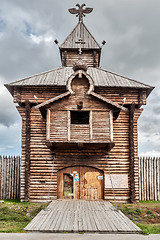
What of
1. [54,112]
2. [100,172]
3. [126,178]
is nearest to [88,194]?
[100,172]

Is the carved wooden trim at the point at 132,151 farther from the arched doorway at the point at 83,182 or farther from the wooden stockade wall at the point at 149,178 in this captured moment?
the wooden stockade wall at the point at 149,178

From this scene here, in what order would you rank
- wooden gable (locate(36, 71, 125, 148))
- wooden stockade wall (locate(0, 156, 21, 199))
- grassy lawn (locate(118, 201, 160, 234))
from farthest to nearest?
wooden stockade wall (locate(0, 156, 21, 199)) < wooden gable (locate(36, 71, 125, 148)) < grassy lawn (locate(118, 201, 160, 234))

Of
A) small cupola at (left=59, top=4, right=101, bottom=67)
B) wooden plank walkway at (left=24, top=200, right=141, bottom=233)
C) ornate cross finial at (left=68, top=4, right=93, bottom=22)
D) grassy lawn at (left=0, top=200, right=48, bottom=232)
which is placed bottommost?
grassy lawn at (left=0, top=200, right=48, bottom=232)

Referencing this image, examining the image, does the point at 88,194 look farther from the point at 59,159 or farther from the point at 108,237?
the point at 108,237

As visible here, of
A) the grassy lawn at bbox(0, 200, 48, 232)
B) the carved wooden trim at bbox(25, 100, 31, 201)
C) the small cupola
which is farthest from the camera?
the small cupola

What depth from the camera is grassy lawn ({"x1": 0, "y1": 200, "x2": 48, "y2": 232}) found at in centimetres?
970

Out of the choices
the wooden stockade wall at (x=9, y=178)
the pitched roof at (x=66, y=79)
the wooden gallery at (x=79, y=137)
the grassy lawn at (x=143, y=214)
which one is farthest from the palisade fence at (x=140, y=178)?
the pitched roof at (x=66, y=79)

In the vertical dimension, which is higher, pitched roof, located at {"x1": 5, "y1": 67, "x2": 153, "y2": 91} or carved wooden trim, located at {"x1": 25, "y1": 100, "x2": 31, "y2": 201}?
pitched roof, located at {"x1": 5, "y1": 67, "x2": 153, "y2": 91}

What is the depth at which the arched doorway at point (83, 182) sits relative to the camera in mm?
15891

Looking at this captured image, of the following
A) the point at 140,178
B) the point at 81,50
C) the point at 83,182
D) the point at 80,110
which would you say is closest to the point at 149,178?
the point at 140,178

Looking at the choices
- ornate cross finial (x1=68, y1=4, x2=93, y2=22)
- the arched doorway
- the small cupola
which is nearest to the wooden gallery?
the arched doorway

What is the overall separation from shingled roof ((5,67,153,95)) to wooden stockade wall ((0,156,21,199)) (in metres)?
5.53

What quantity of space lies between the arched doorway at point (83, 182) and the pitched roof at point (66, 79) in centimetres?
599

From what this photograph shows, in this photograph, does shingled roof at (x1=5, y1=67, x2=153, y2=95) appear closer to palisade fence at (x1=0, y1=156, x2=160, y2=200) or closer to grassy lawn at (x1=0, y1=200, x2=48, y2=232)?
palisade fence at (x1=0, y1=156, x2=160, y2=200)
